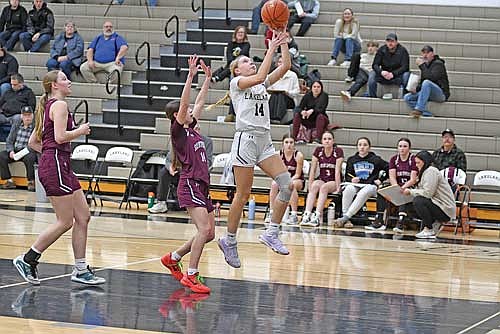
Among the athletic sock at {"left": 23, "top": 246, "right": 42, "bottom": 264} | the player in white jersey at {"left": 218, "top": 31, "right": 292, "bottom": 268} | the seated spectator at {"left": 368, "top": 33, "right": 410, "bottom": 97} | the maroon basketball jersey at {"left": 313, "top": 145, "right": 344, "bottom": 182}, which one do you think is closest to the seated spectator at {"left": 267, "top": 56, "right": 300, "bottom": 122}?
the seated spectator at {"left": 368, "top": 33, "right": 410, "bottom": 97}

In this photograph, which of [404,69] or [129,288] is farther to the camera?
[404,69]

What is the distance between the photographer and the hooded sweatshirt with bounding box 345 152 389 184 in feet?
48.7

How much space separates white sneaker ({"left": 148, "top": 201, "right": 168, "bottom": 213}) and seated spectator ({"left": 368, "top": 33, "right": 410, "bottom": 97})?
4443mm

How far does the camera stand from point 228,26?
789 inches

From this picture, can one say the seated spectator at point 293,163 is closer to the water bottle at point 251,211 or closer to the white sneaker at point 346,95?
the water bottle at point 251,211

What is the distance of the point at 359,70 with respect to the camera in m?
17.8

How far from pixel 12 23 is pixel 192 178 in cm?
1366

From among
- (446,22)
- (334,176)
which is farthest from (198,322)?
(446,22)

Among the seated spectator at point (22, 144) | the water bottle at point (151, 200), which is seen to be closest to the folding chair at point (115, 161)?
the water bottle at point (151, 200)

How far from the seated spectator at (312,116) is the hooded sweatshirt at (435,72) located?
1745 millimetres

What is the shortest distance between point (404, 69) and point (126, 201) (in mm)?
5112

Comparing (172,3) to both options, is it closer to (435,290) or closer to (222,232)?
(222,232)

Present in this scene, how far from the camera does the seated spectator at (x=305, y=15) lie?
19328 millimetres

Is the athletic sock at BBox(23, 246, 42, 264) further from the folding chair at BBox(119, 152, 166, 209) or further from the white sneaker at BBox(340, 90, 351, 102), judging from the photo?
the white sneaker at BBox(340, 90, 351, 102)
